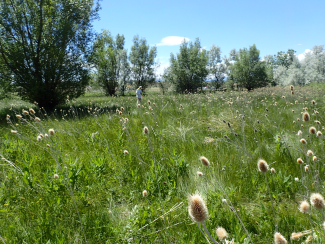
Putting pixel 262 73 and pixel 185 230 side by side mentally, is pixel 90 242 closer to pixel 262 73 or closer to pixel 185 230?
pixel 185 230

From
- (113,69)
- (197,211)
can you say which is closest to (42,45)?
(197,211)

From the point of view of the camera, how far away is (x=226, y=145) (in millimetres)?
3555

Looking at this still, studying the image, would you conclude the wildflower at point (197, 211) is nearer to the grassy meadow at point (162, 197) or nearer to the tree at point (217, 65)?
the grassy meadow at point (162, 197)

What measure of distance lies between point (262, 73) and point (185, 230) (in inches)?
1390

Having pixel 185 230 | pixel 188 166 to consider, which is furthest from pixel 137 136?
pixel 185 230

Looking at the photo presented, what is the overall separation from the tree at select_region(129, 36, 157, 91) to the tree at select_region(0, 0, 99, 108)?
86.6 feet

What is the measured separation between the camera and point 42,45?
31.3 feet

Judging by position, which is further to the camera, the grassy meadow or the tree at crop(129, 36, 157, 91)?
the tree at crop(129, 36, 157, 91)

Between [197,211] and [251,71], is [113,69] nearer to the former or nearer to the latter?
[251,71]

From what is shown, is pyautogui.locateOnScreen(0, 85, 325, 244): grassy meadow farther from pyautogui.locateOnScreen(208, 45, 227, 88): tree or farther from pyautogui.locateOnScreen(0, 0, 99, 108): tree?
pyautogui.locateOnScreen(208, 45, 227, 88): tree

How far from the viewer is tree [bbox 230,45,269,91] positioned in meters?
31.9

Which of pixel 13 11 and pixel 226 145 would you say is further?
pixel 13 11

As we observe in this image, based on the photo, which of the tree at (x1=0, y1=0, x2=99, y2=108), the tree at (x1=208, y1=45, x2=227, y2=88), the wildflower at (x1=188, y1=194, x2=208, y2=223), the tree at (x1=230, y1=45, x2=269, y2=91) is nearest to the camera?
the wildflower at (x1=188, y1=194, x2=208, y2=223)

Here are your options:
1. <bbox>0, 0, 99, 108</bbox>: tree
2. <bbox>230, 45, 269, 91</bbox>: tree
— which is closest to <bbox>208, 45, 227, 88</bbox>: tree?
<bbox>230, 45, 269, 91</bbox>: tree
